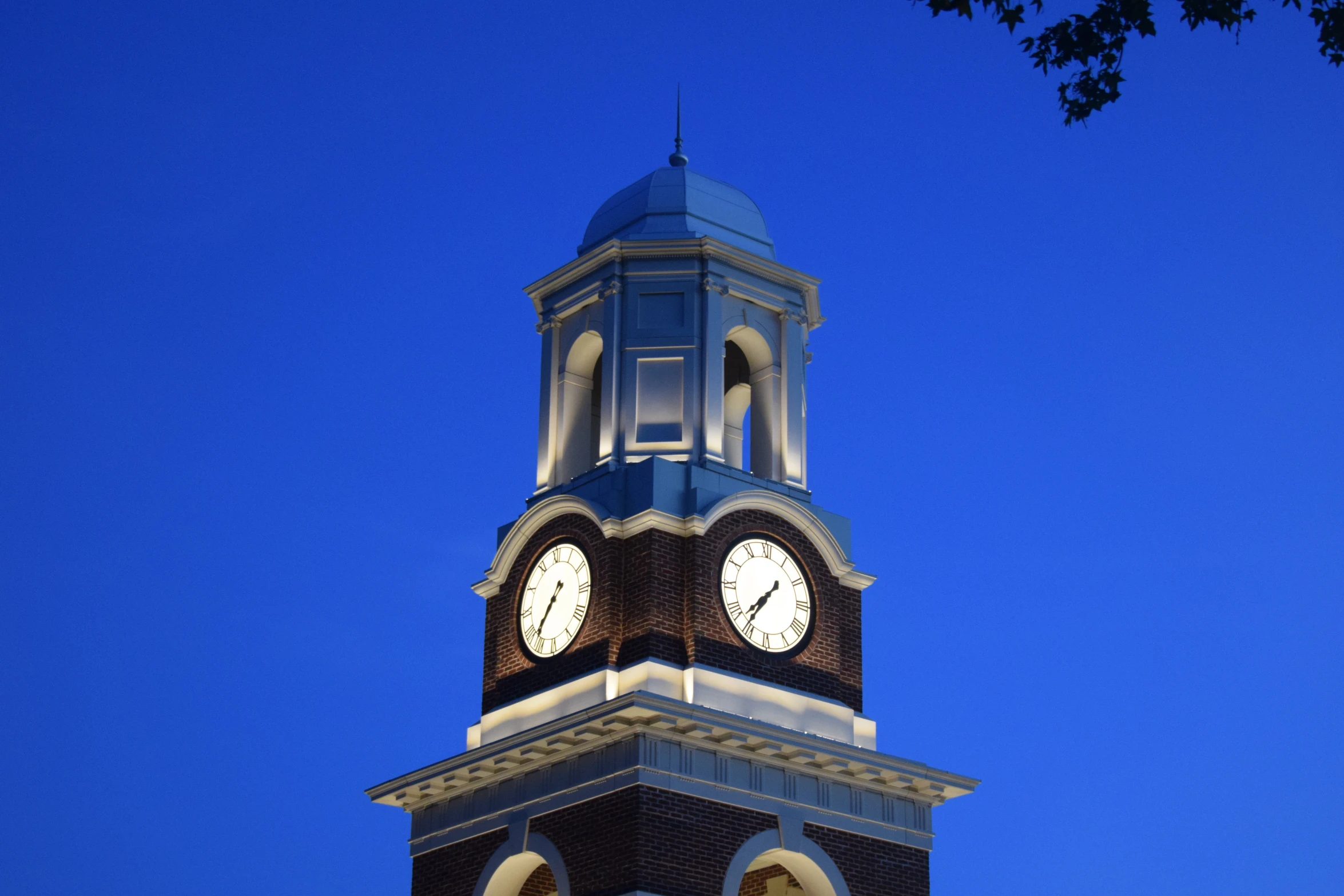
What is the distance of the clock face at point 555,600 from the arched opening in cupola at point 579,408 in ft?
6.02

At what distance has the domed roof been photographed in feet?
120

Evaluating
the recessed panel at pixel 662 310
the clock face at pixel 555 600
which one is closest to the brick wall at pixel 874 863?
the clock face at pixel 555 600

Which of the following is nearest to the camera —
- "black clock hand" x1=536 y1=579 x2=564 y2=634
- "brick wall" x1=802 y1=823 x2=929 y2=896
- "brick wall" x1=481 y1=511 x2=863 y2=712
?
"brick wall" x1=802 y1=823 x2=929 y2=896

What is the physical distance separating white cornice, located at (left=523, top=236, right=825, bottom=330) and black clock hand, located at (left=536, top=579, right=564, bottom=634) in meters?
5.55

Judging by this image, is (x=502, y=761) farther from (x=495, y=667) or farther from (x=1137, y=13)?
(x=1137, y=13)

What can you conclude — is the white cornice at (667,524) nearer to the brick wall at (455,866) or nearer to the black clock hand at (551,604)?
the black clock hand at (551,604)

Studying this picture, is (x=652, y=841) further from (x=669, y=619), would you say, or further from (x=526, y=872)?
(x=669, y=619)

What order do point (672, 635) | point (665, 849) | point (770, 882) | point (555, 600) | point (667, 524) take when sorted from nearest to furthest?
point (665, 849) < point (672, 635) < point (667, 524) < point (770, 882) < point (555, 600)

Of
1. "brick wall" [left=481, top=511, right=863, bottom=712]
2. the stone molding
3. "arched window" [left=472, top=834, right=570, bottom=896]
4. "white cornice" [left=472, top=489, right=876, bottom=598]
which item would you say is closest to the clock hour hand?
"brick wall" [left=481, top=511, right=863, bottom=712]

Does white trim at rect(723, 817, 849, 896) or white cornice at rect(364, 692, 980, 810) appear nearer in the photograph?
white cornice at rect(364, 692, 980, 810)

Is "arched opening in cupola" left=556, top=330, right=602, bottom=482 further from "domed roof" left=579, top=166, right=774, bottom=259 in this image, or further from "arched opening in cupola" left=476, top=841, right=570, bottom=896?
"arched opening in cupola" left=476, top=841, right=570, bottom=896

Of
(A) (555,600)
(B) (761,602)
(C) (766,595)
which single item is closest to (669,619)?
(B) (761,602)

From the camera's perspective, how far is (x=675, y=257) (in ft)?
118

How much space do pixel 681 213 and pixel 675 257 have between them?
4.08ft
